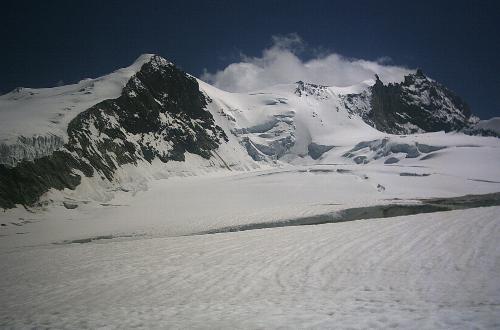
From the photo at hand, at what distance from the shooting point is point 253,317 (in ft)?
23.9

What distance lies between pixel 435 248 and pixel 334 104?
166759 mm

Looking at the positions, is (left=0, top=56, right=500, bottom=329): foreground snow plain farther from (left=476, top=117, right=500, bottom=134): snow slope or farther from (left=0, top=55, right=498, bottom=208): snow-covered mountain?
(left=476, top=117, right=500, bottom=134): snow slope

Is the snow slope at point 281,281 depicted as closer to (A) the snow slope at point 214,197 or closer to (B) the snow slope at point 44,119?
(A) the snow slope at point 214,197

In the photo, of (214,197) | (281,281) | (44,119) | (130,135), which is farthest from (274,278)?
(130,135)

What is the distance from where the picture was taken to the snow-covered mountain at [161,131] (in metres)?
47.7

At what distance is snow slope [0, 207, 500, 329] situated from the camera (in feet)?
23.3

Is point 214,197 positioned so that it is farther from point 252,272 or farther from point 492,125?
point 492,125

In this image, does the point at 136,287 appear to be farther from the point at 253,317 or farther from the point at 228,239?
the point at 228,239

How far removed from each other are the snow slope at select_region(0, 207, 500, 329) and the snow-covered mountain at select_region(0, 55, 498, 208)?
31.6m

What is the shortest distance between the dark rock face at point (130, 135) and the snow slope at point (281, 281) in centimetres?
2955

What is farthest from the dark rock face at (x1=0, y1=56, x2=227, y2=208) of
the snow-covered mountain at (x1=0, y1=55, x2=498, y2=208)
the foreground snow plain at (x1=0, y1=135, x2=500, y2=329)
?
the foreground snow plain at (x1=0, y1=135, x2=500, y2=329)

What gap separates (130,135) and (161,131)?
11.9 metres

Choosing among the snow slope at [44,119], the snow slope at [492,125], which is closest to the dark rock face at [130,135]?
the snow slope at [44,119]

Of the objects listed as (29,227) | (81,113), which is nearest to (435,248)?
(29,227)
